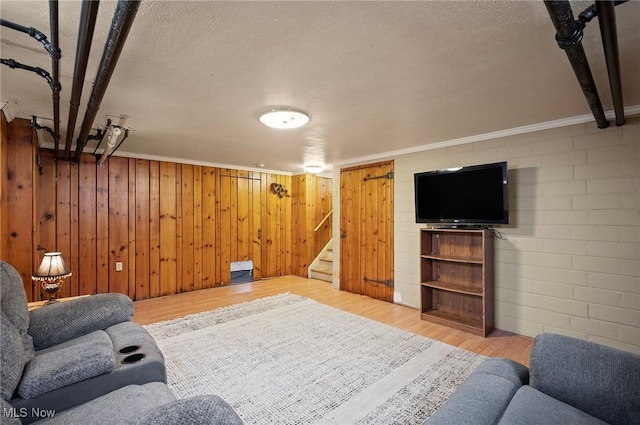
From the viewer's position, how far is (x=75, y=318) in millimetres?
1980

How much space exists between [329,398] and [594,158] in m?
3.20

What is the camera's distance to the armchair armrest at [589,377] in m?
1.23

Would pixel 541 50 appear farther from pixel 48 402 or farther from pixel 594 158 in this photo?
pixel 48 402

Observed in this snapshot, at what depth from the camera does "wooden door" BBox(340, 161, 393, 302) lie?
4504mm

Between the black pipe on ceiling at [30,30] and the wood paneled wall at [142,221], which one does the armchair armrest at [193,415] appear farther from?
the wood paneled wall at [142,221]

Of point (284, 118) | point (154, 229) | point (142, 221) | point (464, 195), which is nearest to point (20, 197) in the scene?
point (142, 221)

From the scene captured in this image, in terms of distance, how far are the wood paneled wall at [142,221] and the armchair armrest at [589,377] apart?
161 inches

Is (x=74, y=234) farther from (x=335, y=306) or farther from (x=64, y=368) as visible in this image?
(x=335, y=306)

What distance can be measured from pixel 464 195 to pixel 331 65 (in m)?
2.37

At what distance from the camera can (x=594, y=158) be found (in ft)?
9.12

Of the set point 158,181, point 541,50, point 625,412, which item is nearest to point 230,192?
point 158,181

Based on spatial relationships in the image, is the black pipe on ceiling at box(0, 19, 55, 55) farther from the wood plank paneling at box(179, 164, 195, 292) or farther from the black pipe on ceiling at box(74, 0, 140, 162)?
the wood plank paneling at box(179, 164, 195, 292)

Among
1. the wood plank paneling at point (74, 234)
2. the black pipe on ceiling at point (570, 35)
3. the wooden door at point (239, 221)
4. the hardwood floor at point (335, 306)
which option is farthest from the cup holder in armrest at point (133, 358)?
the wooden door at point (239, 221)

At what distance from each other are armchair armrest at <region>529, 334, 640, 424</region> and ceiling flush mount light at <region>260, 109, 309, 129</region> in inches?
90.7
